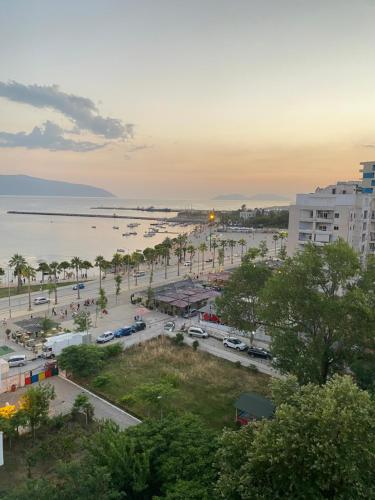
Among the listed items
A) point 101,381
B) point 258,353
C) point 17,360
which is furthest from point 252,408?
point 17,360

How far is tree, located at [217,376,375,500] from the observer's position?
9.03 meters

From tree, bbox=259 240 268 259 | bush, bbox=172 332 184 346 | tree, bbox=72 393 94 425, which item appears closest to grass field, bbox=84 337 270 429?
bush, bbox=172 332 184 346

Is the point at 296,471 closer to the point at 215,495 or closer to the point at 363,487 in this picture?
the point at 363,487

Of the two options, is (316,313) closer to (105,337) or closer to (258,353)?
(258,353)

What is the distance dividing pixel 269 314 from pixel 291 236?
23.6m

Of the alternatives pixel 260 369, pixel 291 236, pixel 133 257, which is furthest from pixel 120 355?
pixel 133 257

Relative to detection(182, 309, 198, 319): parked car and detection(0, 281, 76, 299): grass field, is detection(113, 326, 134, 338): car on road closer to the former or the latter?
detection(182, 309, 198, 319): parked car

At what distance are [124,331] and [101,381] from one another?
11.1m

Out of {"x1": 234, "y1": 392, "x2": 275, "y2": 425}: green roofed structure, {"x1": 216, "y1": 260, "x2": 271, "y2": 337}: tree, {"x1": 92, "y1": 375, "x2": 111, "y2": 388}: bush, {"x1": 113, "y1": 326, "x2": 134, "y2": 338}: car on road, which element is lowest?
{"x1": 113, "y1": 326, "x2": 134, "y2": 338}: car on road

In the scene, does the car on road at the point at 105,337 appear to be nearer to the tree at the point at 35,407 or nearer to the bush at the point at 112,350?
the bush at the point at 112,350

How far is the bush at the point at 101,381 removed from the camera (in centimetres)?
2245

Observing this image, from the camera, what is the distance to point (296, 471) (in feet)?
30.5

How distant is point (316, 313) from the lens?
19766 mm

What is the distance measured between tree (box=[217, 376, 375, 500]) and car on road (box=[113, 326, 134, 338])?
80.0 ft
